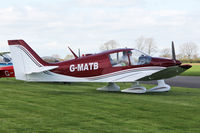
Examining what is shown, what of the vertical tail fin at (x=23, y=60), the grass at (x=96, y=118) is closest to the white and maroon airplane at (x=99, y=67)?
the vertical tail fin at (x=23, y=60)

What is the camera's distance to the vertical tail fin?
13227mm

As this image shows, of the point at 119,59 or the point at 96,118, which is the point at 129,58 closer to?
the point at 119,59

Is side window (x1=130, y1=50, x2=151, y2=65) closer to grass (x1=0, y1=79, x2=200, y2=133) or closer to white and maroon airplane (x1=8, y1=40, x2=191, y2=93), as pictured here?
white and maroon airplane (x1=8, y1=40, x2=191, y2=93)

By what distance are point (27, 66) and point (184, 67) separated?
743cm

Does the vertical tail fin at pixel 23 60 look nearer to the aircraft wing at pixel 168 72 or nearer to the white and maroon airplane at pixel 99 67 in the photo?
the white and maroon airplane at pixel 99 67

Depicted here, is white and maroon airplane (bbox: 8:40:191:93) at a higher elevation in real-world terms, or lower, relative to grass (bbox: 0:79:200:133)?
higher

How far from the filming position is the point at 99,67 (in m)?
13.7

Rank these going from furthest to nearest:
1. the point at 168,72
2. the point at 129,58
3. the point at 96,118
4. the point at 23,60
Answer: the point at 129,58, the point at 168,72, the point at 23,60, the point at 96,118

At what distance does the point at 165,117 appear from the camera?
25.2 ft

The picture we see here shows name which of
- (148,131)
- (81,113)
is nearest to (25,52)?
(81,113)

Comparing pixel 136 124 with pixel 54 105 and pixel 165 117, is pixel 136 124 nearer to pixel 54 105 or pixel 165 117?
pixel 165 117

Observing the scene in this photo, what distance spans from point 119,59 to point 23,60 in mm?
4622

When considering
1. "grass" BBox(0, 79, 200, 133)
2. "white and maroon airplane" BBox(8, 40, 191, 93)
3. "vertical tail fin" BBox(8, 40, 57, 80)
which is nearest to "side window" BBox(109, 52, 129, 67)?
"white and maroon airplane" BBox(8, 40, 191, 93)

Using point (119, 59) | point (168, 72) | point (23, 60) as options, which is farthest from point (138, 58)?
point (23, 60)
